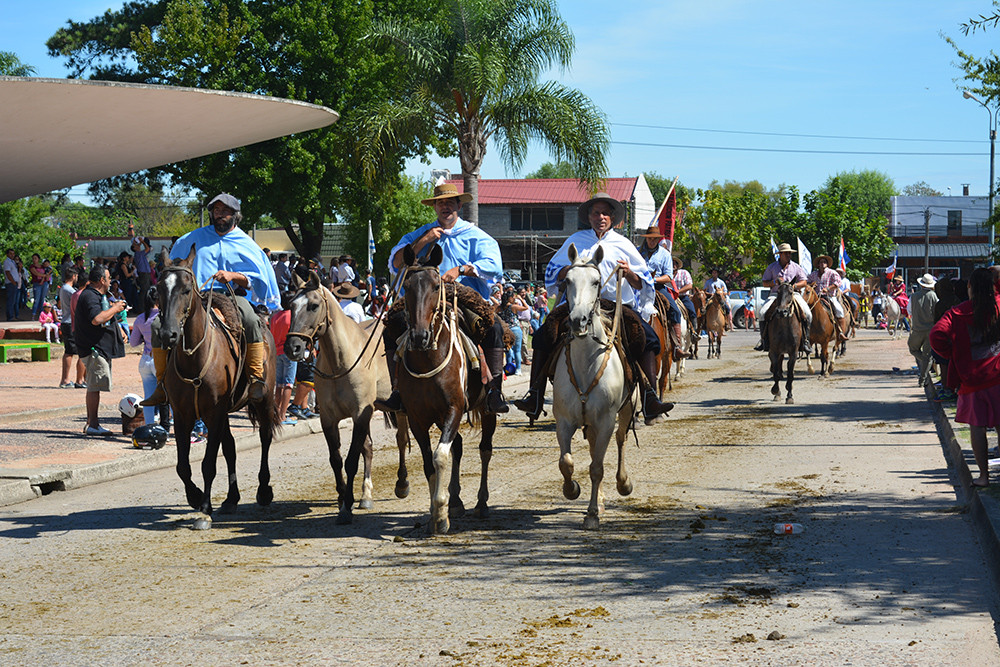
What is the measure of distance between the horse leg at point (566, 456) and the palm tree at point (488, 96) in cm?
1887

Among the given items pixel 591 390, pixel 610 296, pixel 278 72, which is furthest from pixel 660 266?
pixel 278 72

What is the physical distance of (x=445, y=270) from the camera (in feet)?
32.4

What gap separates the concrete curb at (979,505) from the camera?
290 inches

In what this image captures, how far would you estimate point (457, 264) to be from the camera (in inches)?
388

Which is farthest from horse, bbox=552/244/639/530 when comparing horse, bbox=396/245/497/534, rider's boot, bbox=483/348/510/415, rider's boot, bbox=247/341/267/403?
rider's boot, bbox=247/341/267/403

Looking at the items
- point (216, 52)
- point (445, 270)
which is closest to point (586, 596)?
point (445, 270)

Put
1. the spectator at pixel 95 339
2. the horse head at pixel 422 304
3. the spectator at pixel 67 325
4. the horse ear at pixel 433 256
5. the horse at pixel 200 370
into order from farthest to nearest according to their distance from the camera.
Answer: the spectator at pixel 67 325, the spectator at pixel 95 339, the horse at pixel 200 370, the horse ear at pixel 433 256, the horse head at pixel 422 304

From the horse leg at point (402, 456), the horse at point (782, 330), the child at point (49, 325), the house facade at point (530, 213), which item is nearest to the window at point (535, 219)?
the house facade at point (530, 213)

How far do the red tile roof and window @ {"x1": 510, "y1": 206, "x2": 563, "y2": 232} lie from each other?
2.09 feet

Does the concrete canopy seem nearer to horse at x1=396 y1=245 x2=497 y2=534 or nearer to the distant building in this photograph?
horse at x1=396 y1=245 x2=497 y2=534

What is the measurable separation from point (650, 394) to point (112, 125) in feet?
42.9

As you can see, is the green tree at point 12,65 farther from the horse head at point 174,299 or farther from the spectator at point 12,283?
the horse head at point 174,299

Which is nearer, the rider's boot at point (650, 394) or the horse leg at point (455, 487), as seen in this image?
the horse leg at point (455, 487)

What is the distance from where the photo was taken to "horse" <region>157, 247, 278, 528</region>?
344 inches
